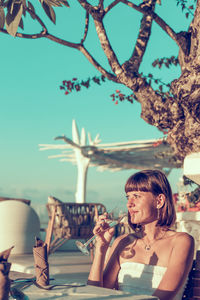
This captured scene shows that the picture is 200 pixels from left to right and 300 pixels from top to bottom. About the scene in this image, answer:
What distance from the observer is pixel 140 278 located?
2.31 meters

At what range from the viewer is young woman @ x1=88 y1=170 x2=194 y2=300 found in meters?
2.20

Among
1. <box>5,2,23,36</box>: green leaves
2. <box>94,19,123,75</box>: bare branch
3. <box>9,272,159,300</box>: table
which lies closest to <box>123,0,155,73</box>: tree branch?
<box>94,19,123,75</box>: bare branch

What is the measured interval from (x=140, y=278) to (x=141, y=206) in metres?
0.38

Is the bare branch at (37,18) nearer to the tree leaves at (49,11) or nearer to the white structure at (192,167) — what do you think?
the tree leaves at (49,11)

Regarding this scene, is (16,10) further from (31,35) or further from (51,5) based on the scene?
(31,35)

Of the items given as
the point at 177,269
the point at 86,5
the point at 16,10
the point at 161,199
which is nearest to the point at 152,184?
the point at 161,199

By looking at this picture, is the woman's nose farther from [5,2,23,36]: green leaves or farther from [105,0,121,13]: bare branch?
[105,0,121,13]: bare branch

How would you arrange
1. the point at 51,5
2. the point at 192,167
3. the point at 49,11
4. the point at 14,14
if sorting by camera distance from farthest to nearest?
the point at 192,167, the point at 49,11, the point at 51,5, the point at 14,14

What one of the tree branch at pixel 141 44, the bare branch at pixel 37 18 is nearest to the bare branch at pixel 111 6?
the tree branch at pixel 141 44

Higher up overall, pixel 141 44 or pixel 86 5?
pixel 86 5

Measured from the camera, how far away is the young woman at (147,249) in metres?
2.20

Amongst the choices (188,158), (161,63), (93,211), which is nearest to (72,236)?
(93,211)

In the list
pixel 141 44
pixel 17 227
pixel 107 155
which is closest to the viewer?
pixel 141 44

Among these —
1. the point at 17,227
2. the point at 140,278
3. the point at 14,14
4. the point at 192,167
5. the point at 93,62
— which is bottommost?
the point at 17,227
